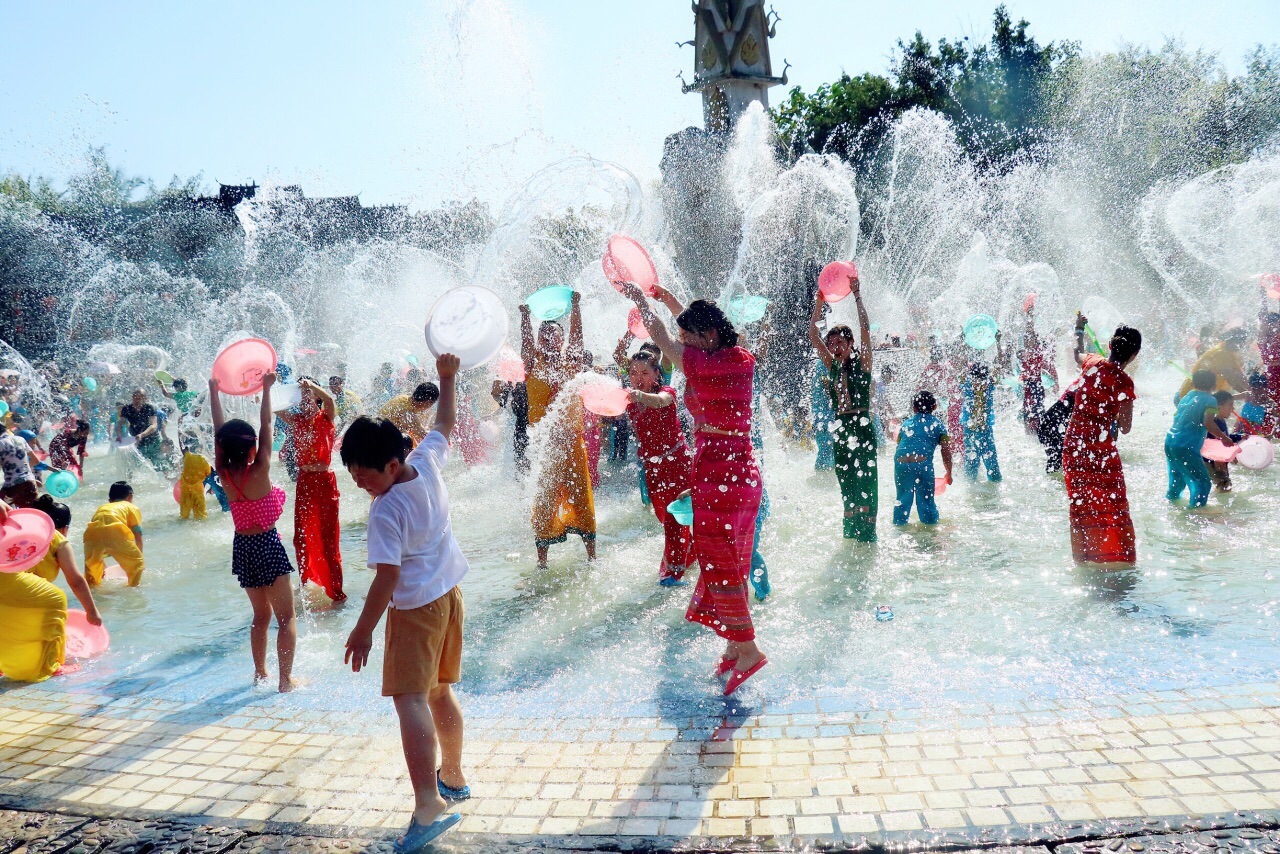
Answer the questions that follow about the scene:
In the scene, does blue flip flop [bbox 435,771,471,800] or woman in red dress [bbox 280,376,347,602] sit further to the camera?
woman in red dress [bbox 280,376,347,602]

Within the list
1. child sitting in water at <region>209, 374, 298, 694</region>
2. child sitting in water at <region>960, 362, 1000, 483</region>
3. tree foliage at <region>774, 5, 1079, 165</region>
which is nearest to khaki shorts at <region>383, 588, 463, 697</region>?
child sitting in water at <region>209, 374, 298, 694</region>

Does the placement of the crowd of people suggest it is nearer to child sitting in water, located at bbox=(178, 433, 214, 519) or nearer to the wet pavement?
child sitting in water, located at bbox=(178, 433, 214, 519)

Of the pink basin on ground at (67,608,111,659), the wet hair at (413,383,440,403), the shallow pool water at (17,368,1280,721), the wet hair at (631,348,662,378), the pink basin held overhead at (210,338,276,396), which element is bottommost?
the shallow pool water at (17,368,1280,721)

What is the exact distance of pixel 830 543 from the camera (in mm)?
6914

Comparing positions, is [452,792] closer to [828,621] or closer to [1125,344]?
[828,621]

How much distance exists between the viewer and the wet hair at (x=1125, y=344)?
5.31 m

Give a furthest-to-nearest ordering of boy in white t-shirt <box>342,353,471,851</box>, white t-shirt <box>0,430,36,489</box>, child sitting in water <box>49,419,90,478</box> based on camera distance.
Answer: child sitting in water <box>49,419,90,478</box> → white t-shirt <box>0,430,36,489</box> → boy in white t-shirt <box>342,353,471,851</box>

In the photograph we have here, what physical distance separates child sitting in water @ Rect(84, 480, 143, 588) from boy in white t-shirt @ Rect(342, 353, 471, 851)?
5163mm

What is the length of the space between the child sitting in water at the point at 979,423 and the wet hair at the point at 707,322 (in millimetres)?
5901

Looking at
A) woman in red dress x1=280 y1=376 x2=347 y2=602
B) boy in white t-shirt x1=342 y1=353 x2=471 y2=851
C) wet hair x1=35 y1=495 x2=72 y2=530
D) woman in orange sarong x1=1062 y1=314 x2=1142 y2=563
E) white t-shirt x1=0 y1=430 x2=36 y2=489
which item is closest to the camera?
boy in white t-shirt x1=342 y1=353 x2=471 y2=851

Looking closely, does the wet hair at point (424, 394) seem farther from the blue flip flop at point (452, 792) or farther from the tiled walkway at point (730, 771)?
the blue flip flop at point (452, 792)

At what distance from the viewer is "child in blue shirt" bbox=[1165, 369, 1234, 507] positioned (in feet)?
23.3

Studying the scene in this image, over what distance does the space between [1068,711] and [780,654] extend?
4.69 feet

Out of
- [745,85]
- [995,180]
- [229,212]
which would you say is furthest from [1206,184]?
[229,212]
